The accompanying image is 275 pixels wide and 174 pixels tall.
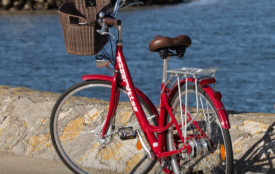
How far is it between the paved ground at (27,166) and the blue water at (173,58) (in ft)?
68.1

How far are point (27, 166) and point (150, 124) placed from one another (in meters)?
1.31

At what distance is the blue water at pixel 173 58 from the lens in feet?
95.6

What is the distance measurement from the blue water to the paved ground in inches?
818

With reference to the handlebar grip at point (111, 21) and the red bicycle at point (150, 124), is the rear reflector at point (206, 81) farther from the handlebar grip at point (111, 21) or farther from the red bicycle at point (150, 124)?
the handlebar grip at point (111, 21)

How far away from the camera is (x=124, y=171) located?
4379 mm

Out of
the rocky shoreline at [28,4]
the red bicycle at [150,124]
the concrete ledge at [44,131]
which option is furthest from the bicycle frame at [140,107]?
the rocky shoreline at [28,4]

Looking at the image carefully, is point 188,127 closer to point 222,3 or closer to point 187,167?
point 187,167

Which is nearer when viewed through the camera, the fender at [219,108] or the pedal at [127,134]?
the fender at [219,108]

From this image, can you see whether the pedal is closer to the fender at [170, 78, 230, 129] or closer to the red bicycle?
the red bicycle

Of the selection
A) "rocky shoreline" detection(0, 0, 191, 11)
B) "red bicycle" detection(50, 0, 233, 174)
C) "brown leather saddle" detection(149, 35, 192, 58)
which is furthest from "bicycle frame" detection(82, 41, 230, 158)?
"rocky shoreline" detection(0, 0, 191, 11)

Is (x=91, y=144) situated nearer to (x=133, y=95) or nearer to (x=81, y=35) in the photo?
(x=133, y=95)

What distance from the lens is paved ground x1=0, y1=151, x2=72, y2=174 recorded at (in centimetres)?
449

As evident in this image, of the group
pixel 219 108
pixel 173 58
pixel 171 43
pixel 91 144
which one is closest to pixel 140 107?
pixel 171 43

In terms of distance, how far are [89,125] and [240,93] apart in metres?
24.4
